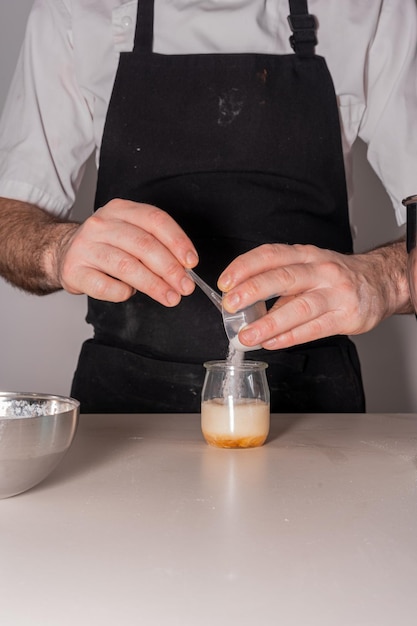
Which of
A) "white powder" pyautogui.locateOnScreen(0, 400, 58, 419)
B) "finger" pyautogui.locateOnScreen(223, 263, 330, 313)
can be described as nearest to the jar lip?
"finger" pyautogui.locateOnScreen(223, 263, 330, 313)

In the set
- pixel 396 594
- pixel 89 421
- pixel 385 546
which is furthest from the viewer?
pixel 89 421

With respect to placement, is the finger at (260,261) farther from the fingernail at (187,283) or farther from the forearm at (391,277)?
the forearm at (391,277)

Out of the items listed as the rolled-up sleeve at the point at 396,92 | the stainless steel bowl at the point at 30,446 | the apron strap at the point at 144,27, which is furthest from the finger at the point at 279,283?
the apron strap at the point at 144,27

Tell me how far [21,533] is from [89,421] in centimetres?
52

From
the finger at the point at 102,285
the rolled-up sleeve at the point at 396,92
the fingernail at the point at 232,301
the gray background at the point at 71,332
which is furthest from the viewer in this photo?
the gray background at the point at 71,332

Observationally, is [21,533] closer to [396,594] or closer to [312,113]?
[396,594]

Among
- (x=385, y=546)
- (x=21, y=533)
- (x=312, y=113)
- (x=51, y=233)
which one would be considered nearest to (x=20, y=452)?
(x=21, y=533)

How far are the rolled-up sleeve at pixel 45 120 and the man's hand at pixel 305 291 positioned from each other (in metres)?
0.68

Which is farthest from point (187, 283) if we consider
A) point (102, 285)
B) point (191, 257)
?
point (102, 285)

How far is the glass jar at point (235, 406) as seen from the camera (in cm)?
104

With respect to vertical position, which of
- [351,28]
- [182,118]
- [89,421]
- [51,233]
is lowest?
[89,421]

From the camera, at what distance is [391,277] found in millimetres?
1234

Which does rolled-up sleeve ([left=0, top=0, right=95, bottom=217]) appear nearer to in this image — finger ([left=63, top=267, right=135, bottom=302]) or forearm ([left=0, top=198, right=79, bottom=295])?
forearm ([left=0, top=198, right=79, bottom=295])

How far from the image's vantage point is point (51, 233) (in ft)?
4.44
